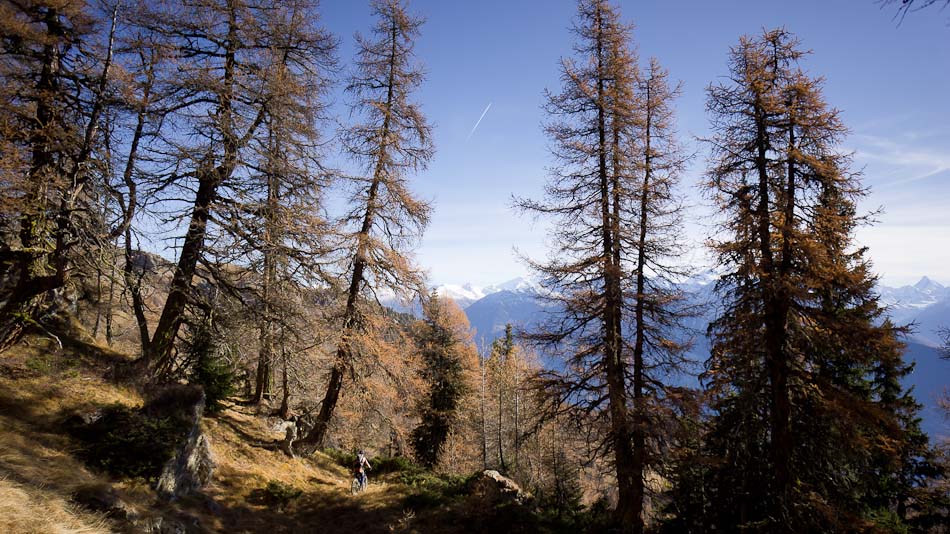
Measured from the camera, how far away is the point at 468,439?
3073 centimetres

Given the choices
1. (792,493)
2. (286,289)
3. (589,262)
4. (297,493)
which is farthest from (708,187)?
(297,493)

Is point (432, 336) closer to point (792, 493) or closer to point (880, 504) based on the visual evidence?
point (792, 493)

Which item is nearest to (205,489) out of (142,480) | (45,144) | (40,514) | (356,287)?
(142,480)

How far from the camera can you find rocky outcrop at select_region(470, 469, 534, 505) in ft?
40.3

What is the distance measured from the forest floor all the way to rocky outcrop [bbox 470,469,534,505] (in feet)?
2.28

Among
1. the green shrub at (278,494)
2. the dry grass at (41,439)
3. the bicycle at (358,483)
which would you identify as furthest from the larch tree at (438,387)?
the dry grass at (41,439)

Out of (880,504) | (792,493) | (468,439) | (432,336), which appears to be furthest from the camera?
(468,439)

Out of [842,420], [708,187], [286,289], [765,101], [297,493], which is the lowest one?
[297,493]

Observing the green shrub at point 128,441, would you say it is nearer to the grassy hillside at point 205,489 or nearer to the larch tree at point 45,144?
the grassy hillside at point 205,489

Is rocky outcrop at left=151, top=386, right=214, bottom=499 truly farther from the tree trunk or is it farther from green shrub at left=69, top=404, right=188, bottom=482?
the tree trunk

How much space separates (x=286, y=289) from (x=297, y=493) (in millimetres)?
6499

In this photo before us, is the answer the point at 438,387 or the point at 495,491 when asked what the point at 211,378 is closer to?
the point at 495,491

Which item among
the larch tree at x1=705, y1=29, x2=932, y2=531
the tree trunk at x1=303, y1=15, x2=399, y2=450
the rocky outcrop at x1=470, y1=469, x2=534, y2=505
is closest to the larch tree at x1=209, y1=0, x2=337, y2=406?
the tree trunk at x1=303, y1=15, x2=399, y2=450

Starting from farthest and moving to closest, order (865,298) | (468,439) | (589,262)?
(468,439) → (589,262) → (865,298)
